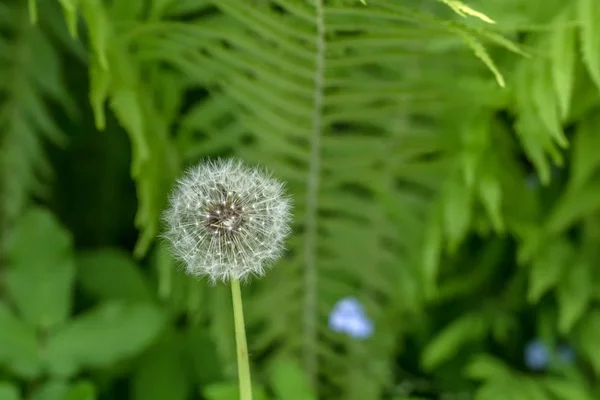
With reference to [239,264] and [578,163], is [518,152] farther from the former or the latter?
[239,264]

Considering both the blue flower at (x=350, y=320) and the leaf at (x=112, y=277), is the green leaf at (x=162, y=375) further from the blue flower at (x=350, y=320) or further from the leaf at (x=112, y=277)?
the blue flower at (x=350, y=320)

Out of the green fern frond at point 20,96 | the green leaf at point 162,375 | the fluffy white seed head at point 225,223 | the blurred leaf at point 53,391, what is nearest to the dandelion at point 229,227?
the fluffy white seed head at point 225,223

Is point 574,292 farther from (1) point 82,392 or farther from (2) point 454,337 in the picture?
(1) point 82,392

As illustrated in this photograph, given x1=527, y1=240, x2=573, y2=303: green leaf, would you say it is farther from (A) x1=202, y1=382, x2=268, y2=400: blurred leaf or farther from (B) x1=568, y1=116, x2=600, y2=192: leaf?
(A) x1=202, y1=382, x2=268, y2=400: blurred leaf

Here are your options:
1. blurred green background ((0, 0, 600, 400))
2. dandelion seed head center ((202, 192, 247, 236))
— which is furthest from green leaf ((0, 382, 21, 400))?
dandelion seed head center ((202, 192, 247, 236))

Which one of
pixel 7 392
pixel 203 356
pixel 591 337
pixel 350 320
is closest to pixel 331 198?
pixel 350 320

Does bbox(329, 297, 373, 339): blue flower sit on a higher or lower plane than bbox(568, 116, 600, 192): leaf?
lower
